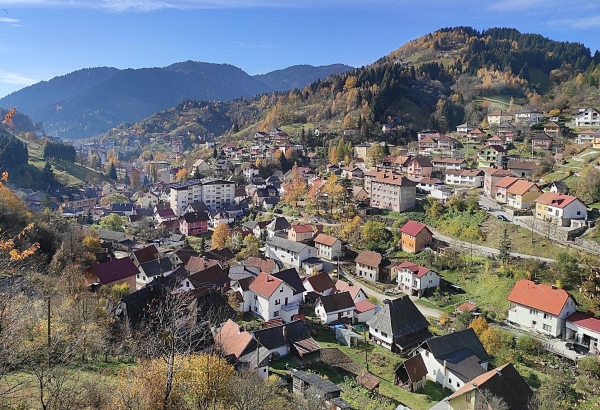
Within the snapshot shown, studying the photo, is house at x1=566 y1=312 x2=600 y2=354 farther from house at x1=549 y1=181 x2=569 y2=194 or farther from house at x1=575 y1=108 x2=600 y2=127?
house at x1=575 y1=108 x2=600 y2=127

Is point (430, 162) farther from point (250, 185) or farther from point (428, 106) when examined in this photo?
point (428, 106)

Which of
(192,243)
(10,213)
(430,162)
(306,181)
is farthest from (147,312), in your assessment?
(430,162)

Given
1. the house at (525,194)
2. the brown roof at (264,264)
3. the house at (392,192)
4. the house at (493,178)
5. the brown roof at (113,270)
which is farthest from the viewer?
the house at (392,192)

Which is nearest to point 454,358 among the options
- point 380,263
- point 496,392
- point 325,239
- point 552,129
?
point 496,392

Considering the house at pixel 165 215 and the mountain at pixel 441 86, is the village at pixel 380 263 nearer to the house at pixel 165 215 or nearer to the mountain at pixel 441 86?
the house at pixel 165 215

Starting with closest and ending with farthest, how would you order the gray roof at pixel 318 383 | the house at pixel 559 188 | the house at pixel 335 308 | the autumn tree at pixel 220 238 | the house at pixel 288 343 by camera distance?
the gray roof at pixel 318 383
the house at pixel 288 343
the house at pixel 335 308
the house at pixel 559 188
the autumn tree at pixel 220 238

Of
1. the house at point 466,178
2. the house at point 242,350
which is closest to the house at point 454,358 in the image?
the house at point 242,350
